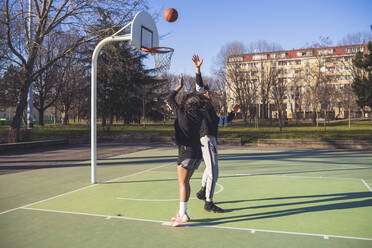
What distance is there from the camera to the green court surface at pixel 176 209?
4441 millimetres

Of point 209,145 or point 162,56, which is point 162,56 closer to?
point 162,56

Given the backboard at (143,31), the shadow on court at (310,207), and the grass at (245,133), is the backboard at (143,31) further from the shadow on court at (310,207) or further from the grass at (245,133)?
the grass at (245,133)

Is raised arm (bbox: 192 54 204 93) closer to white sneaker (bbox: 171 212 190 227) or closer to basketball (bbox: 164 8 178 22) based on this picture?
white sneaker (bbox: 171 212 190 227)

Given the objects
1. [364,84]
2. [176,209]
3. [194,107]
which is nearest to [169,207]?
[176,209]

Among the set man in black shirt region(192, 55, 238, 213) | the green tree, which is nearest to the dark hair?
man in black shirt region(192, 55, 238, 213)

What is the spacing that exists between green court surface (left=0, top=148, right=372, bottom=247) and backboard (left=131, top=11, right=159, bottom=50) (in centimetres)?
381

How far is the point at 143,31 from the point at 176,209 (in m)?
5.23

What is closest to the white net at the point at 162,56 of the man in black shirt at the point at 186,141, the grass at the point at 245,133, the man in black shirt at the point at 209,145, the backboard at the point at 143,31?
the backboard at the point at 143,31

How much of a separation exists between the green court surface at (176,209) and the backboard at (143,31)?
3.81 metres

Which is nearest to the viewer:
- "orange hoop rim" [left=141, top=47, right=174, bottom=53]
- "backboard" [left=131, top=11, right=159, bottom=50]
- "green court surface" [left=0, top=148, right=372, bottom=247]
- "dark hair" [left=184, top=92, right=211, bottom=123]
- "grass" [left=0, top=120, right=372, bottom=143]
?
"green court surface" [left=0, top=148, right=372, bottom=247]

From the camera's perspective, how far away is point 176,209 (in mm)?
5930

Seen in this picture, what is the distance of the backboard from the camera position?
8409mm

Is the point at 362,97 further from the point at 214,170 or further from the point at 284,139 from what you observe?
the point at 214,170

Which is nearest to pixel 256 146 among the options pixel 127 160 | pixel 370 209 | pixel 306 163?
pixel 306 163
